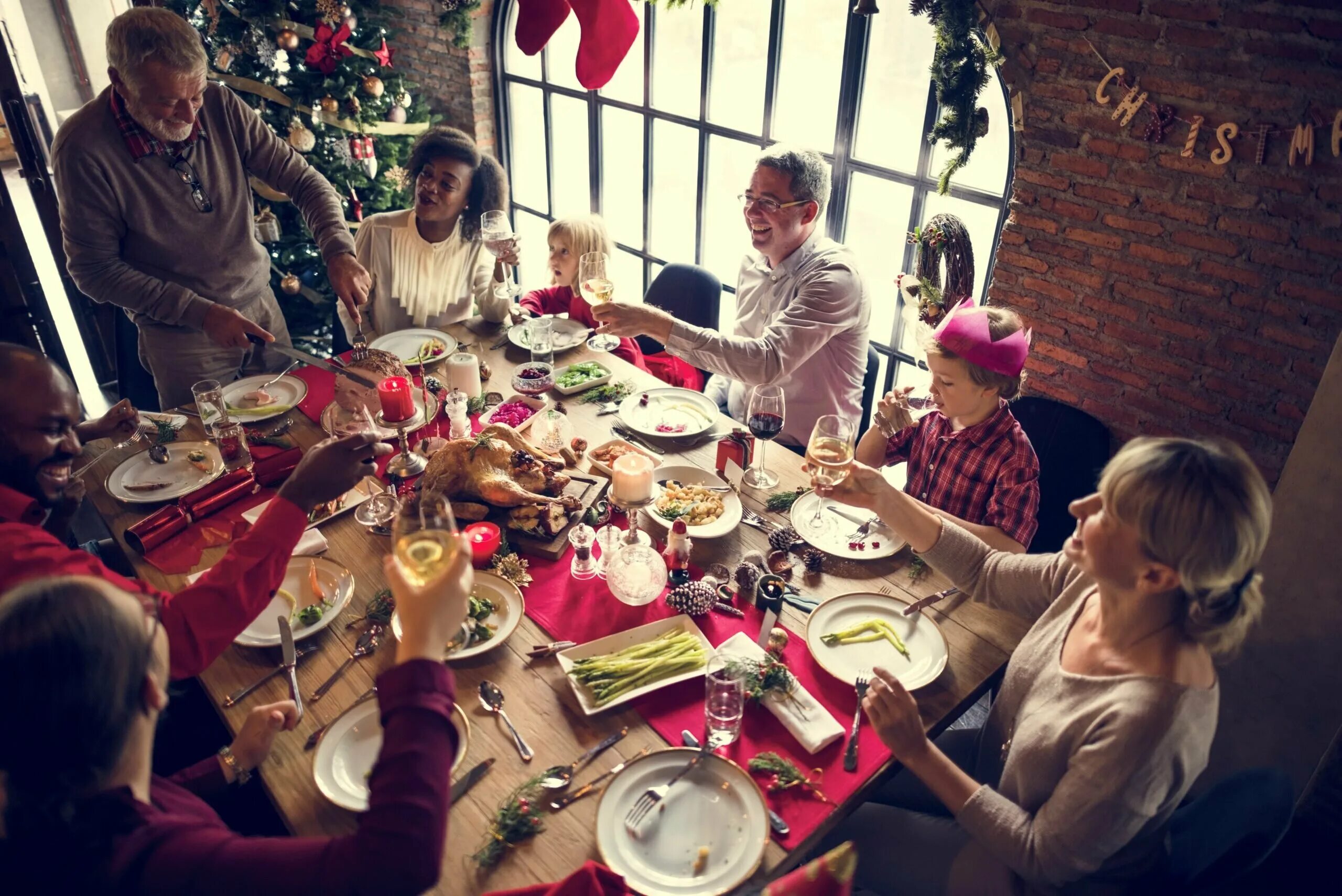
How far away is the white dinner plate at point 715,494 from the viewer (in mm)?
2150

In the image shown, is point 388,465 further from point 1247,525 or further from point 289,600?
point 1247,525

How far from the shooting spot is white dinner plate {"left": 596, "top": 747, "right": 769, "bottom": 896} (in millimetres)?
1394

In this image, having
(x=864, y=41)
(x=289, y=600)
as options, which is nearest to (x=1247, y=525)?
(x=289, y=600)

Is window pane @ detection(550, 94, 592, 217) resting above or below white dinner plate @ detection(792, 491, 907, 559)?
above

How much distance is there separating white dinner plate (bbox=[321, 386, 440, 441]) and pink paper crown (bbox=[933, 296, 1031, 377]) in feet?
4.90

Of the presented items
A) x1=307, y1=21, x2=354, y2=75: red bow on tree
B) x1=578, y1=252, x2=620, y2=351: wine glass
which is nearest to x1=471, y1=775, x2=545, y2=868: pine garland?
x1=578, y1=252, x2=620, y2=351: wine glass

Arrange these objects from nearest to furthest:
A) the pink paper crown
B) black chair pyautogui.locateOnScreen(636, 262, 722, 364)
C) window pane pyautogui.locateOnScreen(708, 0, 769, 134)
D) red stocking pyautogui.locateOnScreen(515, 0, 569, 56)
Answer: the pink paper crown, red stocking pyautogui.locateOnScreen(515, 0, 569, 56), black chair pyautogui.locateOnScreen(636, 262, 722, 364), window pane pyautogui.locateOnScreen(708, 0, 769, 134)

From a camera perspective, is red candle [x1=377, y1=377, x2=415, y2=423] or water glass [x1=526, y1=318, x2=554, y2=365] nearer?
red candle [x1=377, y1=377, x2=415, y2=423]

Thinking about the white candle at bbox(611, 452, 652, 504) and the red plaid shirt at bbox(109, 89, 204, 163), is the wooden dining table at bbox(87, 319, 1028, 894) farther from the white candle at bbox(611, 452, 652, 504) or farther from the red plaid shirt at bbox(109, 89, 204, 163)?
the red plaid shirt at bbox(109, 89, 204, 163)

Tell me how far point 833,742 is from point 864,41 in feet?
10.3

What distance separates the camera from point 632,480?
212 centimetres

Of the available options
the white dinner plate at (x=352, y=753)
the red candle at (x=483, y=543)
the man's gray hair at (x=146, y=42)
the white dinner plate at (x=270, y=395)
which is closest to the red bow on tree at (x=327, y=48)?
the man's gray hair at (x=146, y=42)

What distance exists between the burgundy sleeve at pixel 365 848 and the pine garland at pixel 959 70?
284cm

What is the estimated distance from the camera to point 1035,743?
1.59 m
